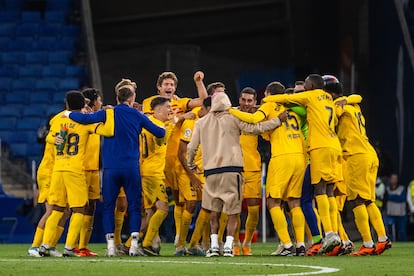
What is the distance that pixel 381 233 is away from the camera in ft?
51.0

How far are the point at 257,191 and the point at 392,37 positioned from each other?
503 inches

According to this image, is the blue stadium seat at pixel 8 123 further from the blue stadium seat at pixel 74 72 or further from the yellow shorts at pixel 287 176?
the yellow shorts at pixel 287 176

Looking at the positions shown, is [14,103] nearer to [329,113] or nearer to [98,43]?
[98,43]

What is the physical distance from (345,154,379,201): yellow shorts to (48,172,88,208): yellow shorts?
321cm

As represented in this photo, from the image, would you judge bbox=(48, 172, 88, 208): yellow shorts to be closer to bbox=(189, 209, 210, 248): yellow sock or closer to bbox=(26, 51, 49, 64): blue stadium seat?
bbox=(189, 209, 210, 248): yellow sock

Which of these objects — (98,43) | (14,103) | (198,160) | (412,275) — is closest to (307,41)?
(98,43)

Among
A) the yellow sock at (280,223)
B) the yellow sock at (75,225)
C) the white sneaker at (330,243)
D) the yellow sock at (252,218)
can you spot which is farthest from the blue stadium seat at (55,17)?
the white sneaker at (330,243)

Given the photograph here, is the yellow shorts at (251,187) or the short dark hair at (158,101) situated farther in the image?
the yellow shorts at (251,187)

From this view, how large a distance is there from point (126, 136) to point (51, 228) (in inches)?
56.6

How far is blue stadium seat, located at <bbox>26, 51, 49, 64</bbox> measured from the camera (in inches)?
1171

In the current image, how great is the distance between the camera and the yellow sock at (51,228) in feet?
51.3

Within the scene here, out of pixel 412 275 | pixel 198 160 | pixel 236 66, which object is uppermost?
pixel 236 66

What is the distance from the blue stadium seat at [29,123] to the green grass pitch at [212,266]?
12.9 m

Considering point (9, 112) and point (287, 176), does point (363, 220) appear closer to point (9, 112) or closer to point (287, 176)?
point (287, 176)
